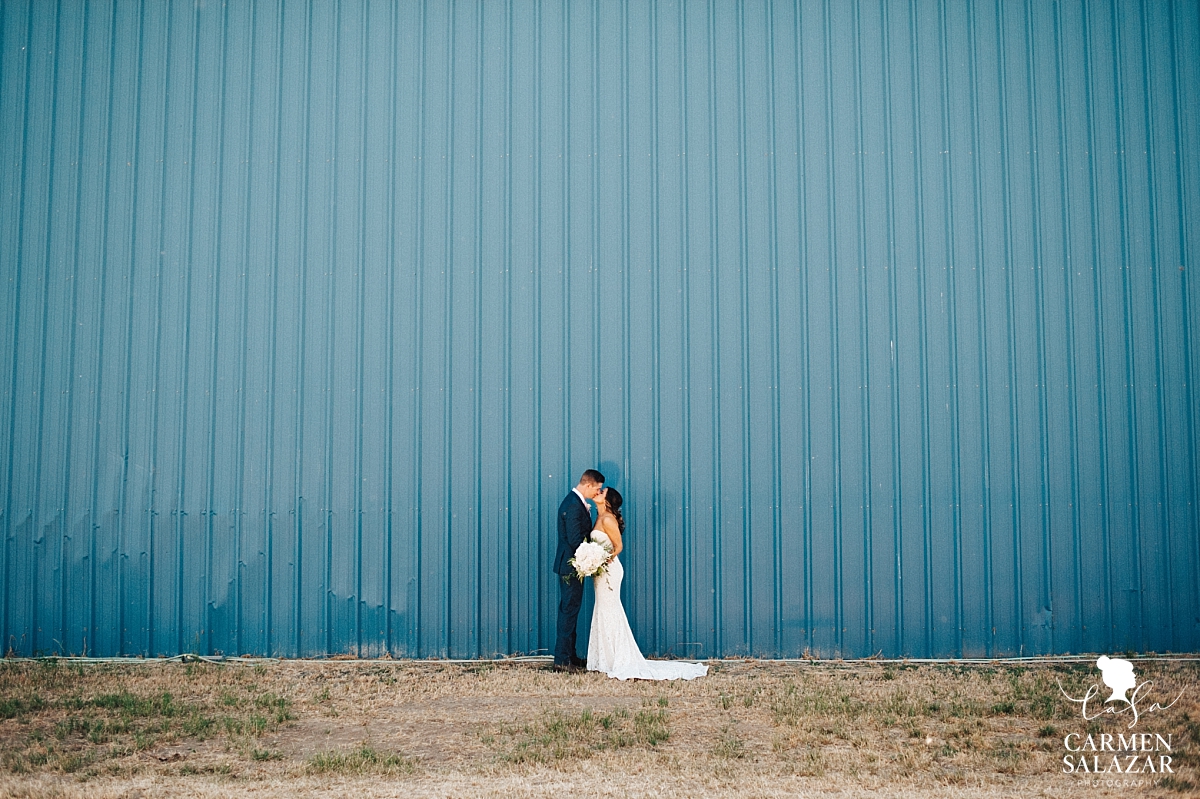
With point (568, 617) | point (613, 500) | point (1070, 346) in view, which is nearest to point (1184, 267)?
point (1070, 346)

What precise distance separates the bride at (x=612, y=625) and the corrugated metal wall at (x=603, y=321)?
2.11 ft

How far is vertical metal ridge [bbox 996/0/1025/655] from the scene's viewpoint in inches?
392

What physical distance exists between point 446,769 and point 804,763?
2.31m

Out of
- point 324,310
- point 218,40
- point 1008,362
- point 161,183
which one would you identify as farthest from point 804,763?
point 218,40

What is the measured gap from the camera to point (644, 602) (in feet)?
32.9

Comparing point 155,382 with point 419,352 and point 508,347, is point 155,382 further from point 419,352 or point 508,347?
point 508,347

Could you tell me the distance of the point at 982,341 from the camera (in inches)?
402

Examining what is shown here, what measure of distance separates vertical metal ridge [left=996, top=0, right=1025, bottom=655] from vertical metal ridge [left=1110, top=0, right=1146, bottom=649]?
119 centimetres

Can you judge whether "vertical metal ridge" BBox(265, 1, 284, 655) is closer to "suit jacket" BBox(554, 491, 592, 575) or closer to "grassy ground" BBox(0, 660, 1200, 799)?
"grassy ground" BBox(0, 660, 1200, 799)

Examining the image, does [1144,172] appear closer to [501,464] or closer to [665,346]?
[665,346]

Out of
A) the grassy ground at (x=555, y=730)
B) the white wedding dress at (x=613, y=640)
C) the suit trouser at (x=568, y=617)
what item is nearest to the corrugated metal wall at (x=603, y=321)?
the suit trouser at (x=568, y=617)

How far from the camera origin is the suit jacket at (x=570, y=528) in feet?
30.6

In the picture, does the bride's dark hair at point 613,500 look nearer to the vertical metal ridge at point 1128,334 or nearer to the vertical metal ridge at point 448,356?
the vertical metal ridge at point 448,356

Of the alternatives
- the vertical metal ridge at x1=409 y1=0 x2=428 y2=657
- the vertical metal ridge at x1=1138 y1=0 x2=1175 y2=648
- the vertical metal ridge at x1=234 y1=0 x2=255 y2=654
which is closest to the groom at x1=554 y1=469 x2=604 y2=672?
the vertical metal ridge at x1=409 y1=0 x2=428 y2=657
